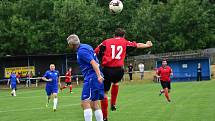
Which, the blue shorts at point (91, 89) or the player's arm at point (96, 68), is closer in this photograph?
the player's arm at point (96, 68)

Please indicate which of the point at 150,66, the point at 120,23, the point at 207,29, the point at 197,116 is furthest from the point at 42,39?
the point at 197,116

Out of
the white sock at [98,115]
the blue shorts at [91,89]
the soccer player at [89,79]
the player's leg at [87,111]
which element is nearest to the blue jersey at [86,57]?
the soccer player at [89,79]

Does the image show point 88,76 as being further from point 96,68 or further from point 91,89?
point 96,68

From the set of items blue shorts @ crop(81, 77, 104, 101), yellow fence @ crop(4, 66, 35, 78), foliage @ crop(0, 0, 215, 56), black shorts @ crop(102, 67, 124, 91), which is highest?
foliage @ crop(0, 0, 215, 56)

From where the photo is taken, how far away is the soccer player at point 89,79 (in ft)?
34.0

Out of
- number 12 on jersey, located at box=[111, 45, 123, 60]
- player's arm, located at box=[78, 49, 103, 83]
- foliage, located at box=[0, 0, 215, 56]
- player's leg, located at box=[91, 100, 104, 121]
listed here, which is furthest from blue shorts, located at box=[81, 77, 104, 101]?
foliage, located at box=[0, 0, 215, 56]

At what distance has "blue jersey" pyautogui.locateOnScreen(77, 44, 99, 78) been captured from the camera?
10.4m

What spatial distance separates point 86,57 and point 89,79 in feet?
1.74

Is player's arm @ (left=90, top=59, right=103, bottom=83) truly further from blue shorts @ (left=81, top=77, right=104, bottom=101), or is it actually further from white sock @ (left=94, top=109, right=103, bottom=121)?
white sock @ (left=94, top=109, right=103, bottom=121)

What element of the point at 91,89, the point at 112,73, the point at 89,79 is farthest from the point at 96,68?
the point at 112,73

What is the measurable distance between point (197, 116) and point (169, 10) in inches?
1818

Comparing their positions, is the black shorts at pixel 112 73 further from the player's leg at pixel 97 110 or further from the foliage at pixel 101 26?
the foliage at pixel 101 26

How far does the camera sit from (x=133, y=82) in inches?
1912

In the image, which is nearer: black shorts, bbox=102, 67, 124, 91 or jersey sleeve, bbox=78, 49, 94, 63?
jersey sleeve, bbox=78, 49, 94, 63
